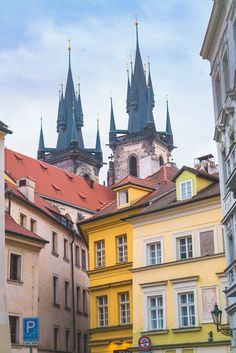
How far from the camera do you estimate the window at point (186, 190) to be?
106 feet

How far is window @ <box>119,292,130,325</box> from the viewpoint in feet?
111

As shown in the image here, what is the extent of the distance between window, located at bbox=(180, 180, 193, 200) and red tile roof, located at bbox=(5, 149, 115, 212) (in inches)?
1260

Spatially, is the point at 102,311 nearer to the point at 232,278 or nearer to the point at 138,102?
the point at 232,278

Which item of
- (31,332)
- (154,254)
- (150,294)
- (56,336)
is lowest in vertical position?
(31,332)

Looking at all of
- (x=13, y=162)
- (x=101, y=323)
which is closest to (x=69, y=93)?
(x=13, y=162)

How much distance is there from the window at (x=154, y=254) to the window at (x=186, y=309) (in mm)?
2305

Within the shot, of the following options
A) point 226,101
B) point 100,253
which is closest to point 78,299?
point 100,253

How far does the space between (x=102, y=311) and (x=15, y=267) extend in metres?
5.01

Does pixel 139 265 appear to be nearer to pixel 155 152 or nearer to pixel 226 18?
pixel 226 18

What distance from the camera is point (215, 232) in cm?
3020

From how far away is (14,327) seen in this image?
33312 millimetres

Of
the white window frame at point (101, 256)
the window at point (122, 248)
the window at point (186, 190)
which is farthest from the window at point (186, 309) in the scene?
the white window frame at point (101, 256)

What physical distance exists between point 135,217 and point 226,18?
1362cm

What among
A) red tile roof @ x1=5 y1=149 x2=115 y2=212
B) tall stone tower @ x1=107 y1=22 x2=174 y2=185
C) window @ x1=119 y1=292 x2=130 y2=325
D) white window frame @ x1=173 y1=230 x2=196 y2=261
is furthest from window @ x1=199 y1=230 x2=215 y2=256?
tall stone tower @ x1=107 y1=22 x2=174 y2=185
